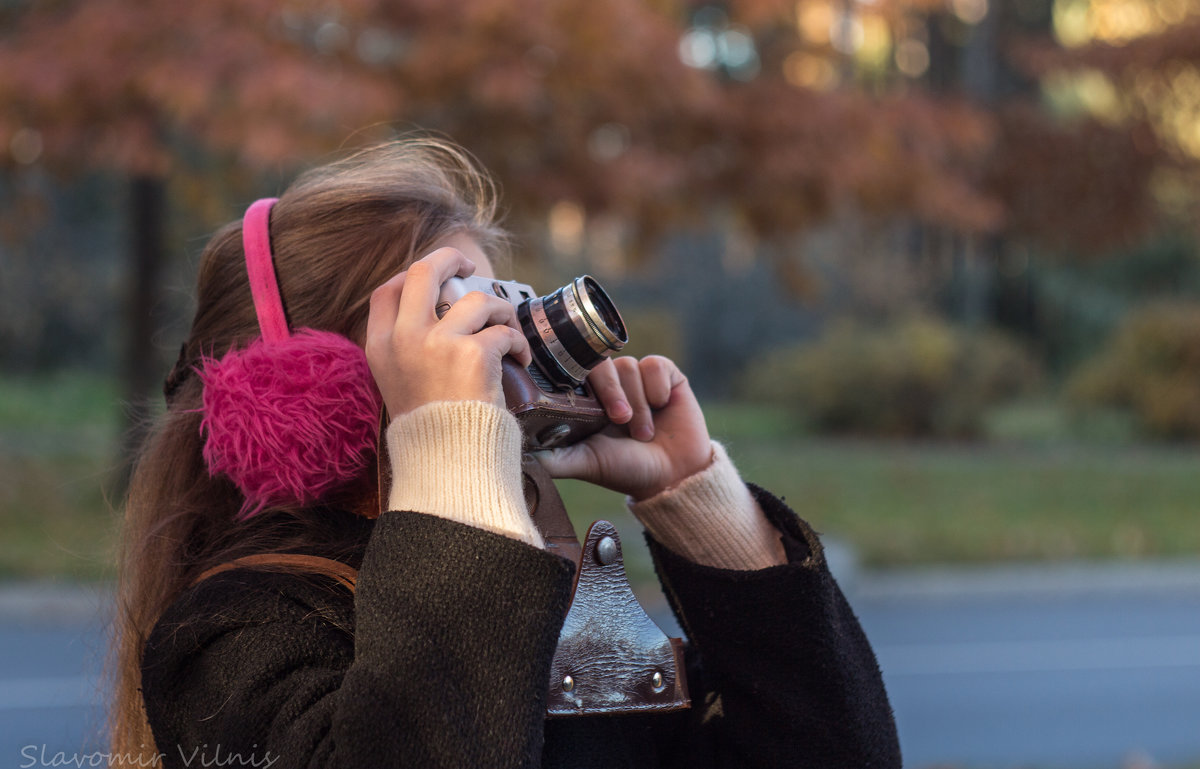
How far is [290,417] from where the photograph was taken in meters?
1.67

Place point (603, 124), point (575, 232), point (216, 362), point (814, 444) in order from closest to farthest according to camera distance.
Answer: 1. point (216, 362)
2. point (603, 124)
3. point (814, 444)
4. point (575, 232)

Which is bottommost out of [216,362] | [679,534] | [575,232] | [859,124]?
[679,534]

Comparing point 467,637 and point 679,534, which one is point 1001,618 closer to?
point 679,534

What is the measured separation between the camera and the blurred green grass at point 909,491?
989 cm

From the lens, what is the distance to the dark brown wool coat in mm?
1338

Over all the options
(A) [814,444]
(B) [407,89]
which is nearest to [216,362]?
(B) [407,89]

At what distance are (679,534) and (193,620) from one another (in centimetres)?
75

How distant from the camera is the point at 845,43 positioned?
903cm

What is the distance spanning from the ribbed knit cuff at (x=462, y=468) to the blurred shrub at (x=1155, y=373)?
55.1ft

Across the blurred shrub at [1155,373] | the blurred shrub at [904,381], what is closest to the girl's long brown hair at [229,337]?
the blurred shrub at [904,381]

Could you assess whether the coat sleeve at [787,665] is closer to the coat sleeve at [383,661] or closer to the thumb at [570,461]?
the thumb at [570,461]

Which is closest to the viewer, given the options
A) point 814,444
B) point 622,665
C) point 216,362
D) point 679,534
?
point 622,665

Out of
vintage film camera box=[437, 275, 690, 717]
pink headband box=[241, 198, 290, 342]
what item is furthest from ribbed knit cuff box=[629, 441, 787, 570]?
pink headband box=[241, 198, 290, 342]

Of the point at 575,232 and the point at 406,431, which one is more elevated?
the point at 575,232
